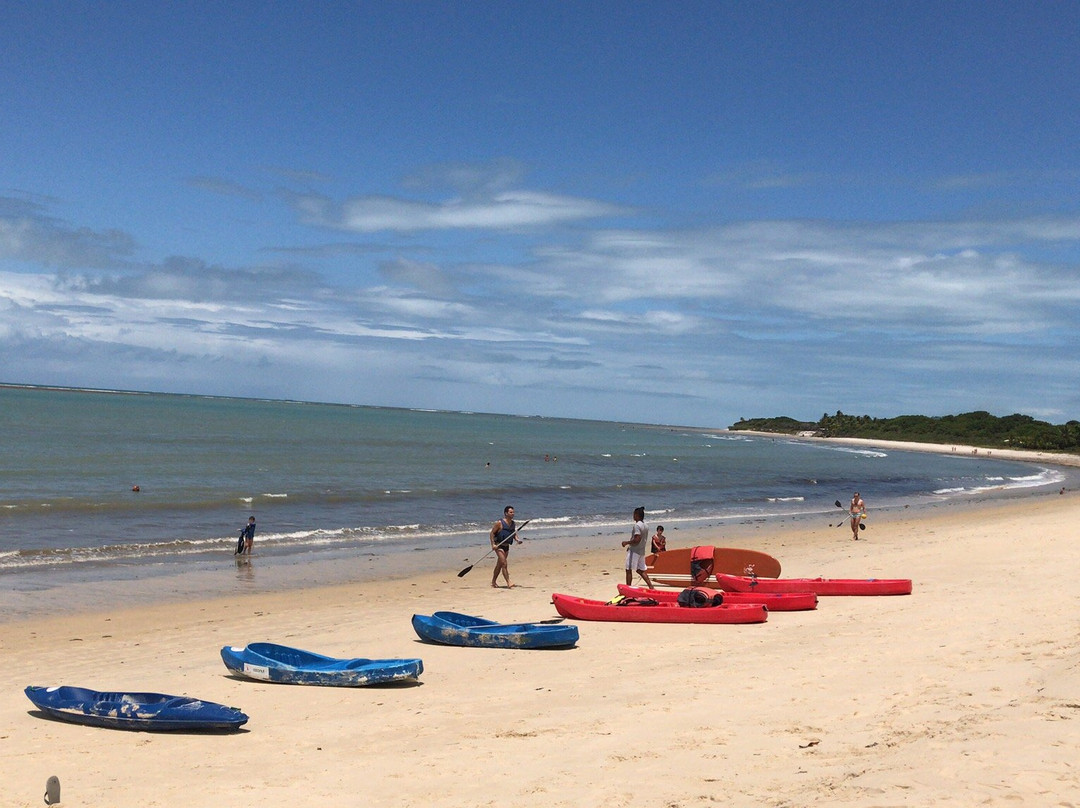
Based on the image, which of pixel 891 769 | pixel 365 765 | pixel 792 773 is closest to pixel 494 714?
pixel 365 765

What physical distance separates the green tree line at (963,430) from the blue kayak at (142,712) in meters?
112

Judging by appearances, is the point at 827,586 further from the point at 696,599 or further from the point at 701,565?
the point at 696,599

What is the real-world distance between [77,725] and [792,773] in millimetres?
6276

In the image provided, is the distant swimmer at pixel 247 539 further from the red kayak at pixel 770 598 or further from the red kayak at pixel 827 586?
the red kayak at pixel 827 586

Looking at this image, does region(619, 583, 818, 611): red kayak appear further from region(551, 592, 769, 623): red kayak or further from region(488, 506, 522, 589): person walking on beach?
A: region(488, 506, 522, 589): person walking on beach

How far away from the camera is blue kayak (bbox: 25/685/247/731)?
25.9ft

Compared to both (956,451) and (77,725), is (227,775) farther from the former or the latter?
(956,451)

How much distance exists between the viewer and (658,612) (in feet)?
43.2

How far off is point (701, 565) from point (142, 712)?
10.5 meters

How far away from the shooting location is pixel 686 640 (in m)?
11.9

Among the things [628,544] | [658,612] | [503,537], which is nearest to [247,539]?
[503,537]

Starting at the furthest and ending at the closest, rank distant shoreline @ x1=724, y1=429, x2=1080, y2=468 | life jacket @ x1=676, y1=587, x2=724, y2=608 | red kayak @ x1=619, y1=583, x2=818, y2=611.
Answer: distant shoreline @ x1=724, y1=429, x2=1080, y2=468 < red kayak @ x1=619, y1=583, x2=818, y2=611 < life jacket @ x1=676, y1=587, x2=724, y2=608

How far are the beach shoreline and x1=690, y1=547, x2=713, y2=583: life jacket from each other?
256 cm

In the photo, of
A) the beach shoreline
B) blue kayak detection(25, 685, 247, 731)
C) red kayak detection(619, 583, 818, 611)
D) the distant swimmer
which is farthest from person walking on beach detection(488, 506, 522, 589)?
blue kayak detection(25, 685, 247, 731)
